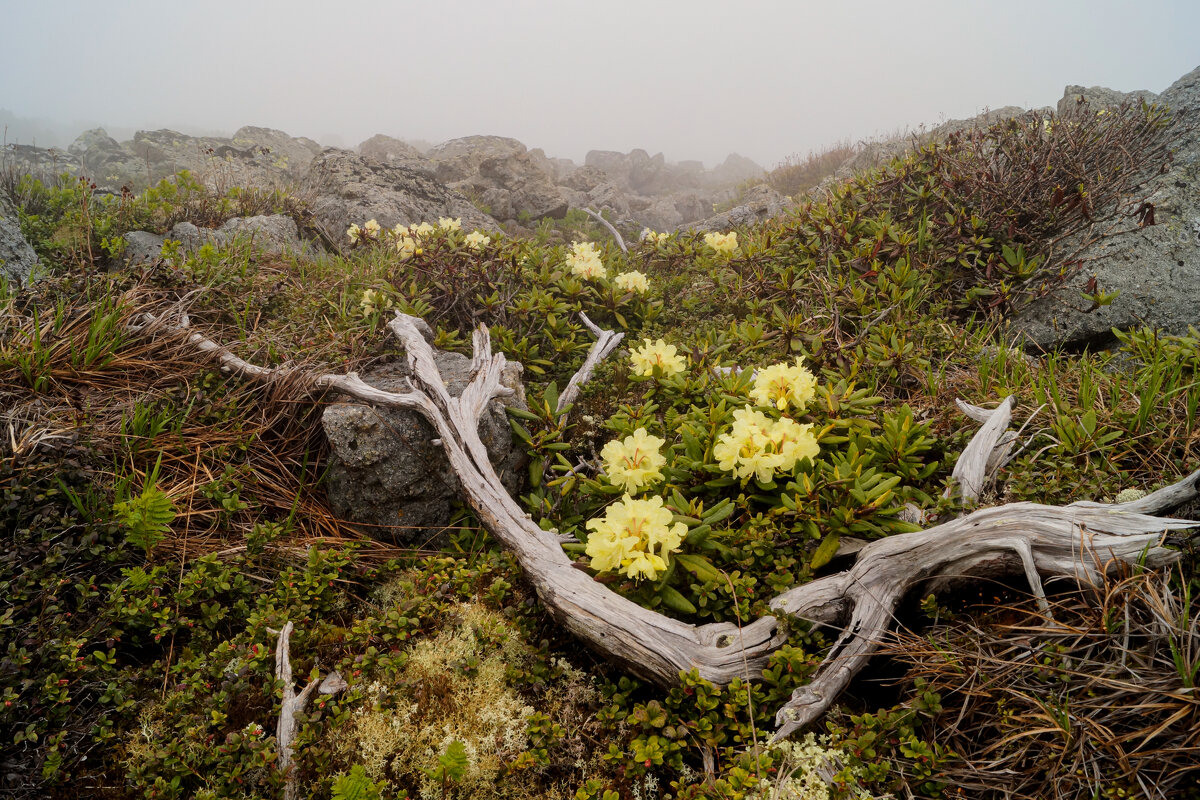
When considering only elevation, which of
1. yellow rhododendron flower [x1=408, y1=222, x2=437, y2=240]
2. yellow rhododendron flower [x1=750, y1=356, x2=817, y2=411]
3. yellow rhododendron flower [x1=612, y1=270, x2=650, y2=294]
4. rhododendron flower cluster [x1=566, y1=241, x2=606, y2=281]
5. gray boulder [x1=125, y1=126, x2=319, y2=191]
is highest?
gray boulder [x1=125, y1=126, x2=319, y2=191]

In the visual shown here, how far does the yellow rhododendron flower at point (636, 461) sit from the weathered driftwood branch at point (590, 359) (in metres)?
1.17

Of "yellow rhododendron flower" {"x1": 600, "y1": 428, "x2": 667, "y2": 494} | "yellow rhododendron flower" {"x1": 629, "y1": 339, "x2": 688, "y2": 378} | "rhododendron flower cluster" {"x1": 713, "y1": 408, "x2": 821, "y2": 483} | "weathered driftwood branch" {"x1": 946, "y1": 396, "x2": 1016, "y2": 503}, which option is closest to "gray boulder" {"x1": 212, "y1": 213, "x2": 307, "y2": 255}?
"yellow rhododendron flower" {"x1": 629, "y1": 339, "x2": 688, "y2": 378}

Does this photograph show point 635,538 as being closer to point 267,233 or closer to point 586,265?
point 586,265

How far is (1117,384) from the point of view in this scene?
3.22 metres

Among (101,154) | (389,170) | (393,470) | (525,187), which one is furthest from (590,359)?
(101,154)

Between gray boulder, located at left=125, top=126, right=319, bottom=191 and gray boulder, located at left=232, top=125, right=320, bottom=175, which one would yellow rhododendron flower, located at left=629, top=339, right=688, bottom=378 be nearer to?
gray boulder, located at left=125, top=126, right=319, bottom=191

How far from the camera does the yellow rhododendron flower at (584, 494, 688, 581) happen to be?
2.37 meters

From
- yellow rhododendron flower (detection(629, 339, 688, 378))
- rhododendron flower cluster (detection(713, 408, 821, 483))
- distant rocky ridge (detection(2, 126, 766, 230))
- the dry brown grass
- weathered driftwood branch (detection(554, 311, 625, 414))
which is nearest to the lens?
the dry brown grass

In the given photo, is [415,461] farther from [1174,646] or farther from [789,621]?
[1174,646]

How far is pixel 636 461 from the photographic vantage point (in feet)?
9.45

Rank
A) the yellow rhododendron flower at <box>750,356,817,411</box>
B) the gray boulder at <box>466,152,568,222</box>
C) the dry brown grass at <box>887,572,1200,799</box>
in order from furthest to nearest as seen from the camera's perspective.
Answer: the gray boulder at <box>466,152,568,222</box>
the yellow rhododendron flower at <box>750,356,817,411</box>
the dry brown grass at <box>887,572,1200,799</box>

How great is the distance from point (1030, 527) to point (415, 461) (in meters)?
3.05

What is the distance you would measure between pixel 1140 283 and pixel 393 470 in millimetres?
5732

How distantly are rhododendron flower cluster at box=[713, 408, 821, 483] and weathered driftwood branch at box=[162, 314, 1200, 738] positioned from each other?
48 cm
